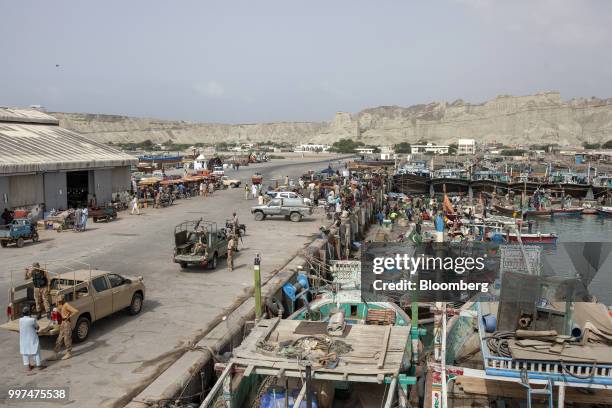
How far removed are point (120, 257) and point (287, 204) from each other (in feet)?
43.3

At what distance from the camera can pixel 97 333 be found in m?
13.5

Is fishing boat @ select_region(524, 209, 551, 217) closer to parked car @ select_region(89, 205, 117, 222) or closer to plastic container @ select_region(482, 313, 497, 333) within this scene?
parked car @ select_region(89, 205, 117, 222)

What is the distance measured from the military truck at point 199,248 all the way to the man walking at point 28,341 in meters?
8.35

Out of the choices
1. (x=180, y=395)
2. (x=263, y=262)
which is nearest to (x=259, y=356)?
(x=180, y=395)

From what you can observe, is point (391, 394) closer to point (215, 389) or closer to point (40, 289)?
point (215, 389)

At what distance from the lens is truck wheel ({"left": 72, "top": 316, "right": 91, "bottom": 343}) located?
41.8 ft

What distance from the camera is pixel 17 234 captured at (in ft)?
79.2

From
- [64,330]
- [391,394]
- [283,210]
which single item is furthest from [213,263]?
[283,210]

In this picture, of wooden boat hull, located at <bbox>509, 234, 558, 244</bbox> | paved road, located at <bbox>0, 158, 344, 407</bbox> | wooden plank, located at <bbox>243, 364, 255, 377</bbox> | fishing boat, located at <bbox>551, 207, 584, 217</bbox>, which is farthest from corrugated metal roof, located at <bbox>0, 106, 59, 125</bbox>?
fishing boat, located at <bbox>551, 207, 584, 217</bbox>

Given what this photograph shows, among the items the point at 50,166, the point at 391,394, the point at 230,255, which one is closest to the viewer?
the point at 391,394

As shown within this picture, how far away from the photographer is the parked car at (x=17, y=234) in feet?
78.5

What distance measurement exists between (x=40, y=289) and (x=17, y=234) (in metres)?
12.7

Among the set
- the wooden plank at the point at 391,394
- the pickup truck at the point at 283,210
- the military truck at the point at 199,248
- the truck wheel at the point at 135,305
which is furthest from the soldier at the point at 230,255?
the pickup truck at the point at 283,210

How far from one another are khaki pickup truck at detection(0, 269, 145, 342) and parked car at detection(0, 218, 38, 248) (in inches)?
410
